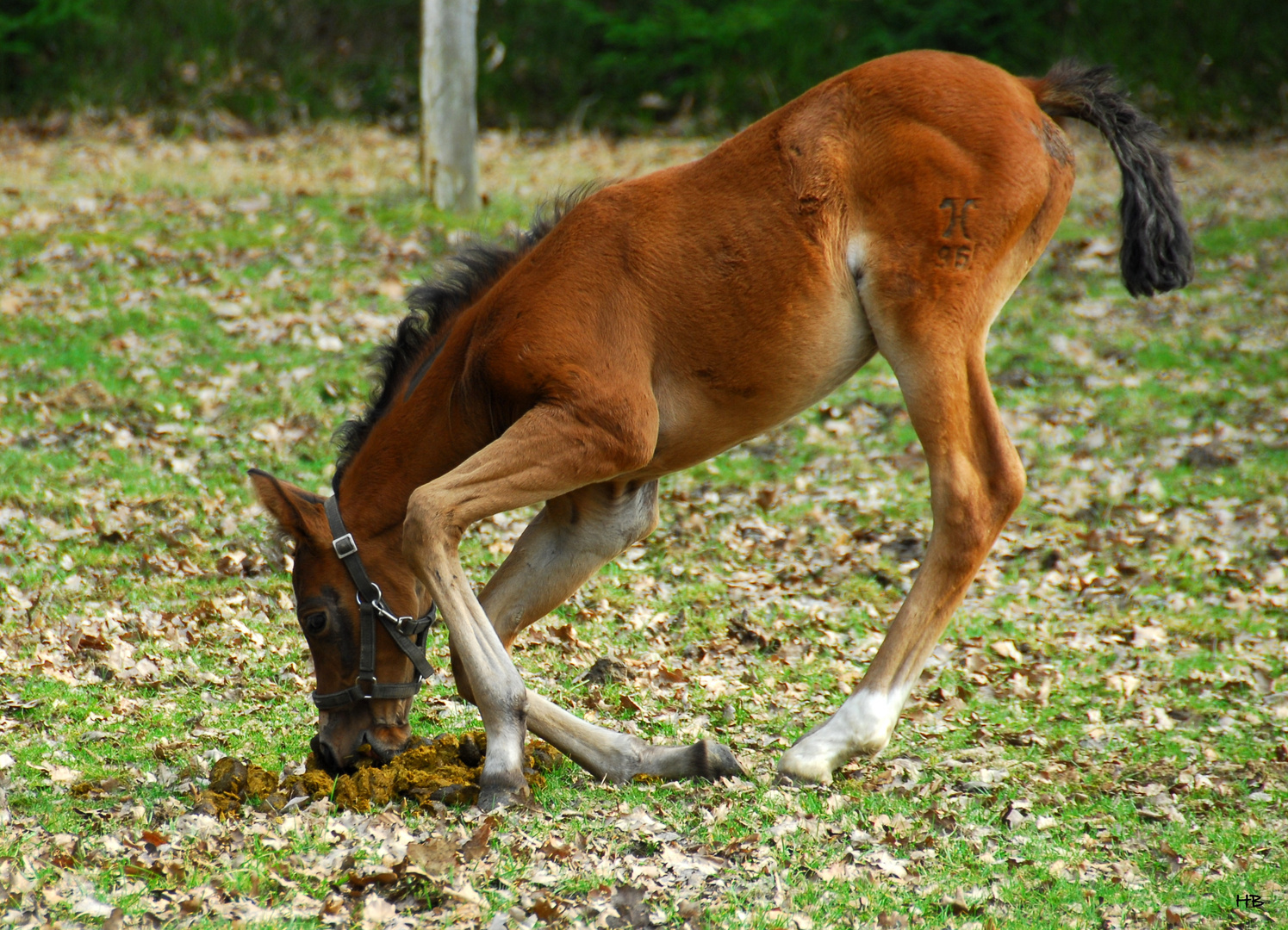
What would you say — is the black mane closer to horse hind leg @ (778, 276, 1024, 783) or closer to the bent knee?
the bent knee

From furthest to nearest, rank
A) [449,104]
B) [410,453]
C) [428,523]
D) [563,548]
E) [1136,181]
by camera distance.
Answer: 1. [449,104]
2. [563,548]
3. [1136,181]
4. [410,453]
5. [428,523]

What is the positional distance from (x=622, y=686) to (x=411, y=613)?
142cm

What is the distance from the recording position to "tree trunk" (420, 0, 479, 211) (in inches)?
496

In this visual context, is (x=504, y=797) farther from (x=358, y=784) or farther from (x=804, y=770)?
(x=804, y=770)

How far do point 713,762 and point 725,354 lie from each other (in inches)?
59.5

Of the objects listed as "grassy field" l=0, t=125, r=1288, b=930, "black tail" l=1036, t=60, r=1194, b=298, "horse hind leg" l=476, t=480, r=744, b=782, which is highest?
"black tail" l=1036, t=60, r=1194, b=298

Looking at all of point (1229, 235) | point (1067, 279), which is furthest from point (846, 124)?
point (1229, 235)

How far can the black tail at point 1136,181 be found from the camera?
4.69 m

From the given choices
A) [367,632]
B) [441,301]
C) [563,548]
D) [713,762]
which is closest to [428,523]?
[367,632]

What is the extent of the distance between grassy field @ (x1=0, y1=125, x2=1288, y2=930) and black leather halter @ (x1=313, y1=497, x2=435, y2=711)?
486 mm

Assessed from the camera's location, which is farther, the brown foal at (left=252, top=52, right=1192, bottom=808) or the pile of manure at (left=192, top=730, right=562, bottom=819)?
the brown foal at (left=252, top=52, right=1192, bottom=808)

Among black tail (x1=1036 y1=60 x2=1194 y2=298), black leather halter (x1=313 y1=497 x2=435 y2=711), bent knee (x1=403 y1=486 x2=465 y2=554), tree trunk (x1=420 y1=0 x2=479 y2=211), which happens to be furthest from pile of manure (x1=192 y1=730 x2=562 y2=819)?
tree trunk (x1=420 y1=0 x2=479 y2=211)

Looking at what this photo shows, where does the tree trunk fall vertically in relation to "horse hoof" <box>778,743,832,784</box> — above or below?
above

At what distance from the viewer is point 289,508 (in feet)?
14.2
